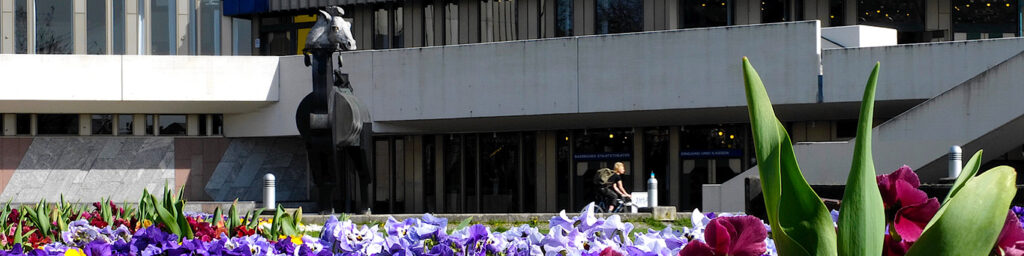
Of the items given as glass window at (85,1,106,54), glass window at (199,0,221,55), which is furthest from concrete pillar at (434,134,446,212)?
glass window at (85,1,106,54)

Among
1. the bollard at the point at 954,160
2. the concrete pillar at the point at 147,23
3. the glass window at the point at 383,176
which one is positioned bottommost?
the glass window at the point at 383,176

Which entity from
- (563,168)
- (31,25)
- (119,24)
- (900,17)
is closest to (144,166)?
(119,24)

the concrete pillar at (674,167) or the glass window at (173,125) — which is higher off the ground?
the glass window at (173,125)

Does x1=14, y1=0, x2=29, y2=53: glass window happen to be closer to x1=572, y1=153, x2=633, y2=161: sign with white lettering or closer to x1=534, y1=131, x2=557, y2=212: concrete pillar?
x1=534, y1=131, x2=557, y2=212: concrete pillar

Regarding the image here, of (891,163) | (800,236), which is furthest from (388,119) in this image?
(800,236)

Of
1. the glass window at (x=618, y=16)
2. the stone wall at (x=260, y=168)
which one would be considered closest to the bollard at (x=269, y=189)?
the glass window at (x=618, y=16)

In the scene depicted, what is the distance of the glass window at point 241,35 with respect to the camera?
37188 millimetres

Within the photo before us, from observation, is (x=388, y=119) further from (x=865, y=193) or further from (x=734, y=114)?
(x=865, y=193)

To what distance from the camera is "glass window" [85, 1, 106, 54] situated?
36156 mm

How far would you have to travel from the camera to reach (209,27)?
37.0 meters

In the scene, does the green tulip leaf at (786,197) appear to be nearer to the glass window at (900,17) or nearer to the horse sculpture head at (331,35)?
the horse sculpture head at (331,35)

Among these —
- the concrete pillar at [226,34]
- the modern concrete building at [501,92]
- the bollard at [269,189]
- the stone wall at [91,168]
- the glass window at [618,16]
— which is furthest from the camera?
the concrete pillar at [226,34]

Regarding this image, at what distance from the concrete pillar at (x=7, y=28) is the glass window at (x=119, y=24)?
245cm

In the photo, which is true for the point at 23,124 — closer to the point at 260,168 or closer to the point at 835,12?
the point at 260,168
